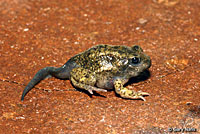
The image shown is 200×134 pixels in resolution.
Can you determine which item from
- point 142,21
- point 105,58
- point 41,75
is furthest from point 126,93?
point 142,21

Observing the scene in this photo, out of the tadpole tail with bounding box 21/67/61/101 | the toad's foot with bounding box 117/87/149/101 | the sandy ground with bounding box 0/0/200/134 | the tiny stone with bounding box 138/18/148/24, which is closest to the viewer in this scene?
the sandy ground with bounding box 0/0/200/134

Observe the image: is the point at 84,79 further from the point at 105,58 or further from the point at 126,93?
the point at 126,93

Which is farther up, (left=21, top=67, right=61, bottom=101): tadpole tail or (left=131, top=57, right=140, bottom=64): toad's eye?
(left=131, top=57, right=140, bottom=64): toad's eye

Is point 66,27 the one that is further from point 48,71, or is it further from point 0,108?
point 0,108

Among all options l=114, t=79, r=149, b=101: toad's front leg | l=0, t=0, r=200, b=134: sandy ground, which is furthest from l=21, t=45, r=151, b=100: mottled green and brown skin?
l=0, t=0, r=200, b=134: sandy ground

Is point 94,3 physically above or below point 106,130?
above

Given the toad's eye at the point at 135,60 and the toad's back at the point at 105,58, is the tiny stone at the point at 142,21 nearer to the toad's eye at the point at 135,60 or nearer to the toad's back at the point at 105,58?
the toad's back at the point at 105,58

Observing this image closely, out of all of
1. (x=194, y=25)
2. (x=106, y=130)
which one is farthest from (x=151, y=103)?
(x=194, y=25)

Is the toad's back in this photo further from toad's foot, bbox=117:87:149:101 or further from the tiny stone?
the tiny stone

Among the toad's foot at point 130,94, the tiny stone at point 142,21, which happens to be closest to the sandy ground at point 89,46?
the tiny stone at point 142,21
